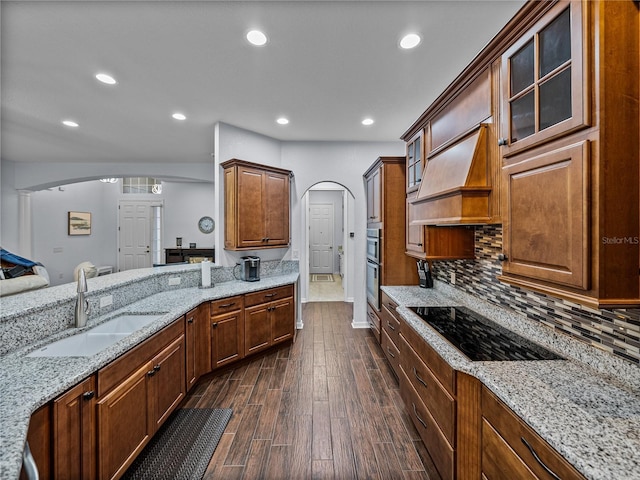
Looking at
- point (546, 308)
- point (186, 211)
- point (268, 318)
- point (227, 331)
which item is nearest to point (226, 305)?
point (227, 331)

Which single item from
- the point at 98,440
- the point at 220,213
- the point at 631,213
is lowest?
the point at 98,440

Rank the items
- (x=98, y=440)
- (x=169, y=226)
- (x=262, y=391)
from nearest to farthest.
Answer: (x=98, y=440) → (x=262, y=391) → (x=169, y=226)

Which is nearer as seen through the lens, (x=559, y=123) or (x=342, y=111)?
(x=559, y=123)

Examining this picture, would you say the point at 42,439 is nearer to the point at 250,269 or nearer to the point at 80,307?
the point at 80,307

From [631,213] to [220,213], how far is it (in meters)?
3.39

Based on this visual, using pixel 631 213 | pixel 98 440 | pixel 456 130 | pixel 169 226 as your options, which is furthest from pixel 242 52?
pixel 169 226

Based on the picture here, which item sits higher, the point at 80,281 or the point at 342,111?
the point at 342,111

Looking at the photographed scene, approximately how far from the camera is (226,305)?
9.18 feet

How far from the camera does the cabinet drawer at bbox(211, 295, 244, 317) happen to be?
2.71 metres

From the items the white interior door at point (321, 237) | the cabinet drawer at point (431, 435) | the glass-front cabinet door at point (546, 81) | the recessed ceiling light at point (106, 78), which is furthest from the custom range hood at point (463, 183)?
the white interior door at point (321, 237)

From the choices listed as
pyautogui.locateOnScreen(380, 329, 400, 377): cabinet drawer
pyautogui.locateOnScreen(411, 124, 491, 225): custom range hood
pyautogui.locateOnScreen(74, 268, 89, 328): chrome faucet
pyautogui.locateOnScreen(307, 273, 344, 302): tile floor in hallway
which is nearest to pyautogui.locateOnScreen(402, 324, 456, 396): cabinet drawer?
pyautogui.locateOnScreen(380, 329, 400, 377): cabinet drawer

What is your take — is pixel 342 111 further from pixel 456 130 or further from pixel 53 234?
pixel 53 234

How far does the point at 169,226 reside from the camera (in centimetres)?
748

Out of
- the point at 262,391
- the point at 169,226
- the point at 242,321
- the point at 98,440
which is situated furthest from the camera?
the point at 169,226
